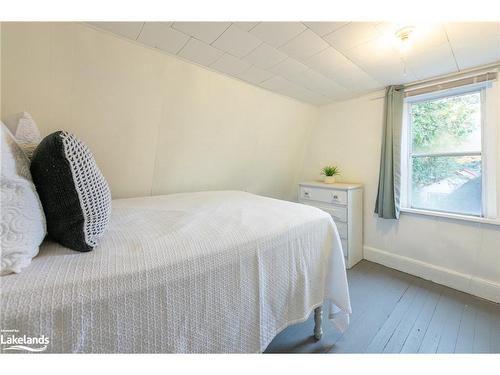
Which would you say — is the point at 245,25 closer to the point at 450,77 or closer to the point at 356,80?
the point at 356,80

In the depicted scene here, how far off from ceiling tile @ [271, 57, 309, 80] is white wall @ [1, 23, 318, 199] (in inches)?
14.5

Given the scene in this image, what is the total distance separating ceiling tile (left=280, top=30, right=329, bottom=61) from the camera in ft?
4.64

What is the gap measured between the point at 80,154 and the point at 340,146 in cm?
292

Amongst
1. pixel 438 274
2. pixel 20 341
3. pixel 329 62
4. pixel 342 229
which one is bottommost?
pixel 438 274

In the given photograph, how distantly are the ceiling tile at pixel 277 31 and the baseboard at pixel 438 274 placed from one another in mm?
2537

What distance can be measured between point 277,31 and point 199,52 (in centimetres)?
61

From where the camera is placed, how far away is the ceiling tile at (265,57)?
1.56 metres

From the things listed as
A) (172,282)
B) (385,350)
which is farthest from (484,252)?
(172,282)

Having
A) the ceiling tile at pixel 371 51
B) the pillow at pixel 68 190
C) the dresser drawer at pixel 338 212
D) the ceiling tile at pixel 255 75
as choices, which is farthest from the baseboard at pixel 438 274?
the pillow at pixel 68 190

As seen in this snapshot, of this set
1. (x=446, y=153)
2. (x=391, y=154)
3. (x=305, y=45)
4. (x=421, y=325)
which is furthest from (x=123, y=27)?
(x=446, y=153)

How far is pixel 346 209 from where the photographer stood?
2412 mm

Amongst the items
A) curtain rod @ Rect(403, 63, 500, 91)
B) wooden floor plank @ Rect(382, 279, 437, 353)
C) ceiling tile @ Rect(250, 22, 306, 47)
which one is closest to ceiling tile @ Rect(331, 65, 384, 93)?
curtain rod @ Rect(403, 63, 500, 91)

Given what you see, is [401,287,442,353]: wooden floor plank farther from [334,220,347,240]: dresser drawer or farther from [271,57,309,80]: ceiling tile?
[271,57,309,80]: ceiling tile
